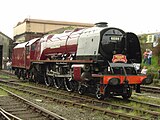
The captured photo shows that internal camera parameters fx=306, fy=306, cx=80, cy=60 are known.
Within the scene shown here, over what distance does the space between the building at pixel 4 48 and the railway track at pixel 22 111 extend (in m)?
33.2

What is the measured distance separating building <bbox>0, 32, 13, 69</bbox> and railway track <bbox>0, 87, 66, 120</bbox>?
33.2m

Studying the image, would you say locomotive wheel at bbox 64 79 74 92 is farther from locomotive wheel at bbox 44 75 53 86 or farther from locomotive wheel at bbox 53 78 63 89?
locomotive wheel at bbox 44 75 53 86

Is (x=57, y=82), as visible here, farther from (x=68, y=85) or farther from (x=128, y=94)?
(x=128, y=94)

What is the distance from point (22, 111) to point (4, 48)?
3613 cm

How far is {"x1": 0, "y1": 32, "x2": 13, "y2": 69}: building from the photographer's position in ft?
145

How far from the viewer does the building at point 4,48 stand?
44.1 metres

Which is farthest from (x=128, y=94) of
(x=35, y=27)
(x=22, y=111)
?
(x=35, y=27)

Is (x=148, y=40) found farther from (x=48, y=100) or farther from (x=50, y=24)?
(x=50, y=24)

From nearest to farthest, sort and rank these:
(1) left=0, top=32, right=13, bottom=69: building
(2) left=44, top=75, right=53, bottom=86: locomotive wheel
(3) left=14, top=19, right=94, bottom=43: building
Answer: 1. (2) left=44, top=75, right=53, bottom=86: locomotive wheel
2. (1) left=0, top=32, right=13, bottom=69: building
3. (3) left=14, top=19, right=94, bottom=43: building

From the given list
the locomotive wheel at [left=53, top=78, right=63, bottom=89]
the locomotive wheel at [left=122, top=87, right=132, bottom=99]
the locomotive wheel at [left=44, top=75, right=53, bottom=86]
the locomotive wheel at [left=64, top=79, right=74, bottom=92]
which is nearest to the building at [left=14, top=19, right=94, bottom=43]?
the locomotive wheel at [left=44, top=75, right=53, bottom=86]

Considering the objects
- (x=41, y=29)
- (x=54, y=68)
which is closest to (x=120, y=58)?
(x=54, y=68)

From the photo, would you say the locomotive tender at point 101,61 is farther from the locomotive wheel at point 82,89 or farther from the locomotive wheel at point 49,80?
the locomotive wheel at point 49,80

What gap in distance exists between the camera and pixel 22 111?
984cm

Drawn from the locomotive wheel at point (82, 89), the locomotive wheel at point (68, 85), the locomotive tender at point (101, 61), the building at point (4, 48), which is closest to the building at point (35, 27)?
the building at point (4, 48)
